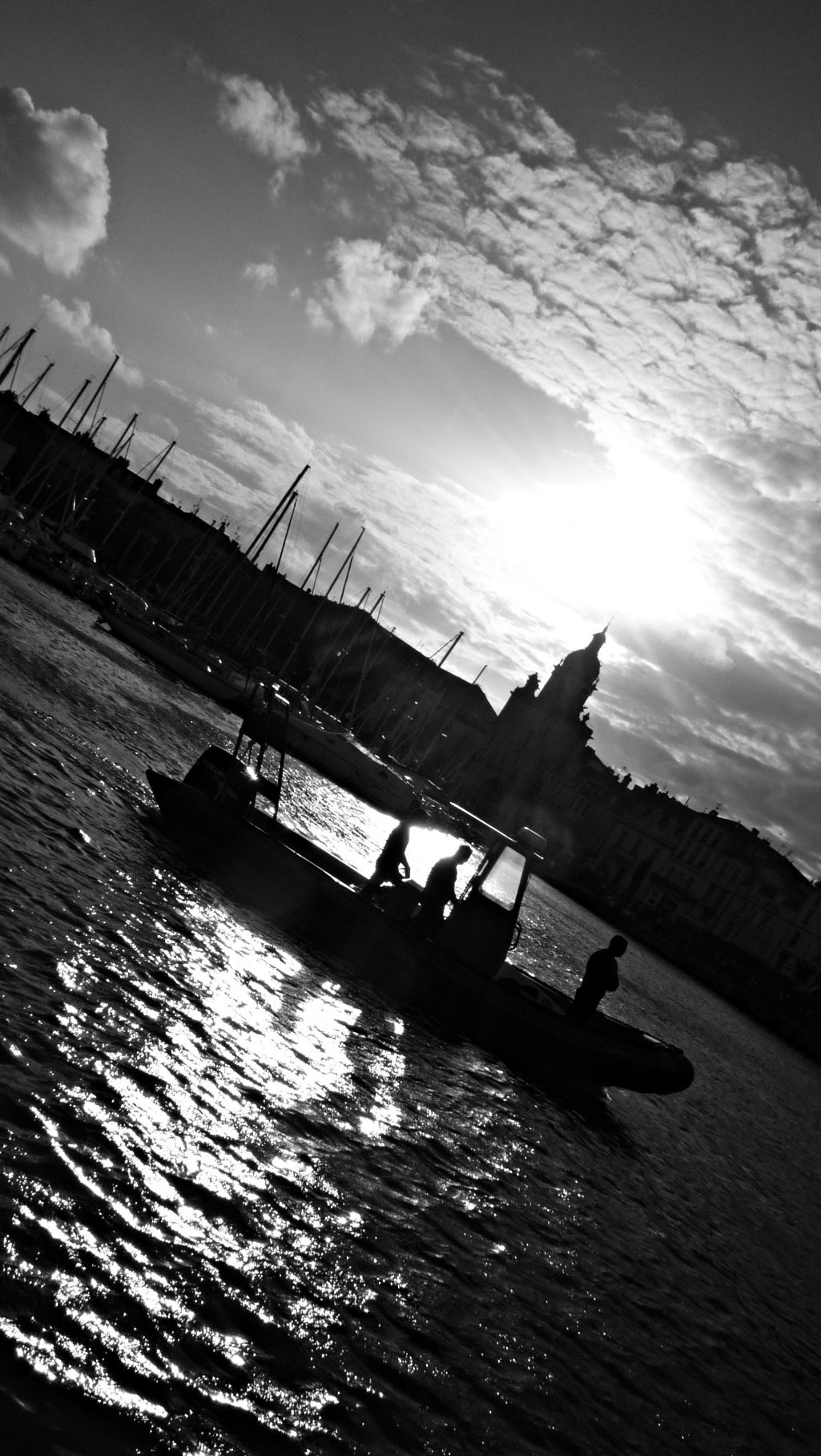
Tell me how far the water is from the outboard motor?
3.98 feet

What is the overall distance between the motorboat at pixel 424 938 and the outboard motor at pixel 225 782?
0.07 ft

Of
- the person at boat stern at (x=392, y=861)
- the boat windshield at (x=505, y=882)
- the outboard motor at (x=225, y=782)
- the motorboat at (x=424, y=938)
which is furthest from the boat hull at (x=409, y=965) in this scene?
the boat windshield at (x=505, y=882)

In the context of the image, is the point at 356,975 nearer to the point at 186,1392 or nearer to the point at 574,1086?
the point at 574,1086

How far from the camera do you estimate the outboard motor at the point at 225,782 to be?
1781 cm

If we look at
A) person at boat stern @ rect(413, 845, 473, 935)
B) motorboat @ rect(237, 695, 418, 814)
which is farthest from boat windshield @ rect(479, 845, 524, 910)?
person at boat stern @ rect(413, 845, 473, 935)

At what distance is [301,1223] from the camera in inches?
287

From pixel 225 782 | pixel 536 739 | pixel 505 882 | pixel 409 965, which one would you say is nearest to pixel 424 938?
pixel 409 965

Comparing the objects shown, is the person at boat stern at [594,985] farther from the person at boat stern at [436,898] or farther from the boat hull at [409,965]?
the person at boat stern at [436,898]

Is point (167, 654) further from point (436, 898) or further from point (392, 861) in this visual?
point (436, 898)

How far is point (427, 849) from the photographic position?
66.8m

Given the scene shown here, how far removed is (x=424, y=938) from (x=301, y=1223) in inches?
377

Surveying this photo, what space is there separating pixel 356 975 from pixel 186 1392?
1062 cm

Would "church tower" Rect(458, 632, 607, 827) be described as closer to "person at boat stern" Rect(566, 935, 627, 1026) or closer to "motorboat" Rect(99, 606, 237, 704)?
"motorboat" Rect(99, 606, 237, 704)

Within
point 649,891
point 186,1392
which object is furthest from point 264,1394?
point 649,891
